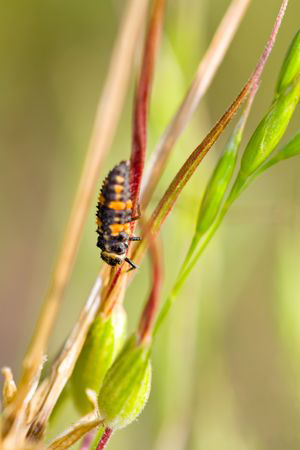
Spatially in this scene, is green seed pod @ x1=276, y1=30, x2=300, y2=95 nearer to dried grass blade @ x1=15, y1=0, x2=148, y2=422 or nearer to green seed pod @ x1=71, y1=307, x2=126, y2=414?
dried grass blade @ x1=15, y1=0, x2=148, y2=422

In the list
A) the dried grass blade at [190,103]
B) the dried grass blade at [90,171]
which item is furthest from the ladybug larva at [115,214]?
the dried grass blade at [90,171]

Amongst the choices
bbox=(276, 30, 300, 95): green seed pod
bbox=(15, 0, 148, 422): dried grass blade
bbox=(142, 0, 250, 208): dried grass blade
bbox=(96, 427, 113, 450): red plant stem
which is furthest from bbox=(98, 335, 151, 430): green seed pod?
bbox=(276, 30, 300, 95): green seed pod

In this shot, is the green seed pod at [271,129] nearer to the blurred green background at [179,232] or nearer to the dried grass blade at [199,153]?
the dried grass blade at [199,153]

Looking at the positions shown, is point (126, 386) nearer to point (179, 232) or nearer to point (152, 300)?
point (152, 300)

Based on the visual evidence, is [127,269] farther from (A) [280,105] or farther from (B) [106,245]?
(A) [280,105]

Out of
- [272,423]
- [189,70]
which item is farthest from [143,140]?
[272,423]

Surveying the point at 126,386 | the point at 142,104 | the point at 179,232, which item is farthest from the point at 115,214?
the point at 179,232
